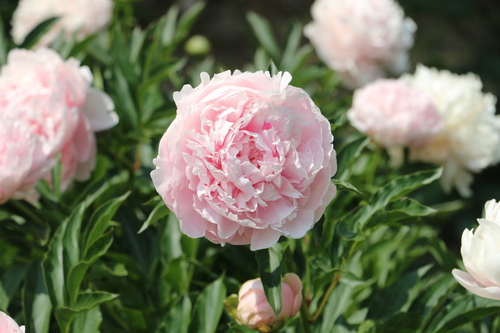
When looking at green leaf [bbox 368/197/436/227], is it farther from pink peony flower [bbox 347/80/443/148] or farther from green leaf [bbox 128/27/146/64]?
green leaf [bbox 128/27/146/64]

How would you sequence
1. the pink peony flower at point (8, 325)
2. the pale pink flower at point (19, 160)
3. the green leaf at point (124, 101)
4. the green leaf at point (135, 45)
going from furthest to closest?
the green leaf at point (135, 45)
the green leaf at point (124, 101)
the pale pink flower at point (19, 160)
the pink peony flower at point (8, 325)

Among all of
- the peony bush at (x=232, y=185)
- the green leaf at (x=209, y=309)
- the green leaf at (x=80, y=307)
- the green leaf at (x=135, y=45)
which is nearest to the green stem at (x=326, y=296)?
the peony bush at (x=232, y=185)

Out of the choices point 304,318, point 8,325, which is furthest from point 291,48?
point 8,325

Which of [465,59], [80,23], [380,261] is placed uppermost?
[80,23]

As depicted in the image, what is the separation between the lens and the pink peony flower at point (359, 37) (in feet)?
4.23

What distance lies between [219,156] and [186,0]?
2.67 m

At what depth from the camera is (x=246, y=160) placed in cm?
59

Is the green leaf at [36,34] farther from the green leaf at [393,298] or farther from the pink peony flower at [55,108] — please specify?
the green leaf at [393,298]

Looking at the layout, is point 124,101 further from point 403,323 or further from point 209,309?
point 403,323

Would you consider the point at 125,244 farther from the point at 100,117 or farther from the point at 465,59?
the point at 465,59

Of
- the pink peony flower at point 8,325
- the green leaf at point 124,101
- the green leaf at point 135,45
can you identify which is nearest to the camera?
the pink peony flower at point 8,325

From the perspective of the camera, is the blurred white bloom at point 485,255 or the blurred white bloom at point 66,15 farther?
the blurred white bloom at point 66,15

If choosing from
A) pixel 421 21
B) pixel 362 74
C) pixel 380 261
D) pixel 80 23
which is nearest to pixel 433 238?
pixel 380 261

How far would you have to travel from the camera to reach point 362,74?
1.31m
